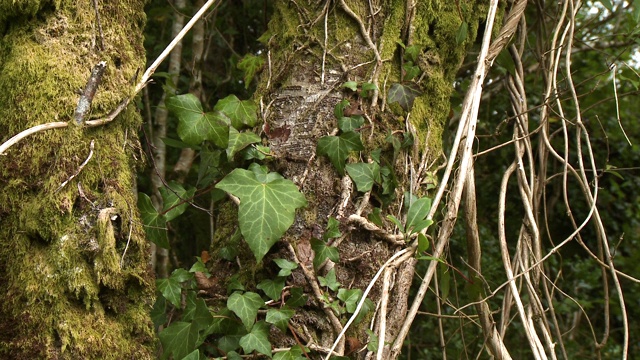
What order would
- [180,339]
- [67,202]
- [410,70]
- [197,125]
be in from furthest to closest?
[410,70], [197,125], [180,339], [67,202]

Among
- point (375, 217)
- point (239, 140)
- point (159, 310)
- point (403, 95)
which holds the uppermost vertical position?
point (403, 95)

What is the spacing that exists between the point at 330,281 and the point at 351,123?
0.33m

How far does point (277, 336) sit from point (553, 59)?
1.20m

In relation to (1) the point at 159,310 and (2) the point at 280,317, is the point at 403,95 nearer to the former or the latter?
(2) the point at 280,317

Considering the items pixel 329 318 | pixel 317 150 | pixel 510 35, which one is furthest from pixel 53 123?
pixel 510 35

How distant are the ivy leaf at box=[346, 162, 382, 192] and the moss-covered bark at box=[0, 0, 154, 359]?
1.39 feet

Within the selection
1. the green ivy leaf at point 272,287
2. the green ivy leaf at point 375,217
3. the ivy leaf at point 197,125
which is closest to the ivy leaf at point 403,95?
the green ivy leaf at point 375,217

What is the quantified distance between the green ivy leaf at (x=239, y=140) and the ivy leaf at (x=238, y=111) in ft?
0.10

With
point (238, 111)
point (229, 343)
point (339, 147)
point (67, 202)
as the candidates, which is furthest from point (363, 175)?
point (67, 202)

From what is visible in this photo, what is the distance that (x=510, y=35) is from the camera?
60.4 inches

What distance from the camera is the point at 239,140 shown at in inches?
47.9

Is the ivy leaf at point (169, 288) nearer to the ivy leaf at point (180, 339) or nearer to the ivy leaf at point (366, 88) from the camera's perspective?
the ivy leaf at point (180, 339)

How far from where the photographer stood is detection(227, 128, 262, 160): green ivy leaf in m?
1.21

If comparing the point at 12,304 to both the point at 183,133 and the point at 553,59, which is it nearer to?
the point at 183,133
